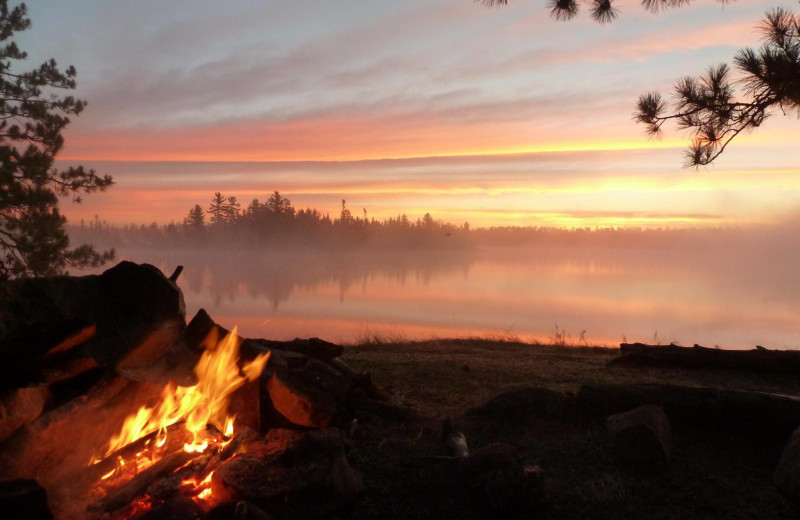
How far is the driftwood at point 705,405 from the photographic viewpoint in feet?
15.3

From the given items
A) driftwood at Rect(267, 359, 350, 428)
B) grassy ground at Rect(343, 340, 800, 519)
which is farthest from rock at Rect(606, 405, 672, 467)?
driftwood at Rect(267, 359, 350, 428)

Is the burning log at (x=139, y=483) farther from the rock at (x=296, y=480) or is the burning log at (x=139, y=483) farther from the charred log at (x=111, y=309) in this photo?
the charred log at (x=111, y=309)

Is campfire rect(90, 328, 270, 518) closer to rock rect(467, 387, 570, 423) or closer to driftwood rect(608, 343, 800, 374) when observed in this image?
rock rect(467, 387, 570, 423)

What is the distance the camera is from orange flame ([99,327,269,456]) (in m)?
4.60

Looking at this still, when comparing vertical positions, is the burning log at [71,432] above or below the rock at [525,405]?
below

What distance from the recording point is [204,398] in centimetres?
485

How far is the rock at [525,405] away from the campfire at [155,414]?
55.4 inches

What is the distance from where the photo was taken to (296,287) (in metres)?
55.2

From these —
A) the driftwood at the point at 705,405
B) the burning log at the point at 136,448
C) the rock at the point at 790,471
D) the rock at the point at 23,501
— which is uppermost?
the driftwood at the point at 705,405

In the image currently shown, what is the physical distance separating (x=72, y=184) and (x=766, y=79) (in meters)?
14.7

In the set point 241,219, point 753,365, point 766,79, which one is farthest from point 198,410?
point 241,219

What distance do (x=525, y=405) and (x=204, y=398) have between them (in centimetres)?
290

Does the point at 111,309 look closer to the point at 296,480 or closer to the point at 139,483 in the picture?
the point at 139,483

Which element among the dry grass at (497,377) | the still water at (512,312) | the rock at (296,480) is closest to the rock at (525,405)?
the dry grass at (497,377)
